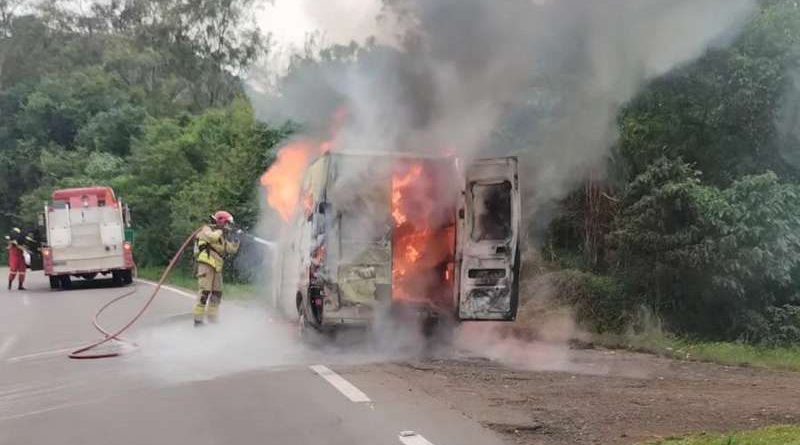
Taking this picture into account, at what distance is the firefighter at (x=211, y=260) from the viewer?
440 inches

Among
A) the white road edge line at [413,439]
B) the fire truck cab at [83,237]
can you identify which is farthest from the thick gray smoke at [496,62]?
the fire truck cab at [83,237]

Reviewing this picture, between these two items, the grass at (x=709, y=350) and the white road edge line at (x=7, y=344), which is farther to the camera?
the white road edge line at (x=7, y=344)

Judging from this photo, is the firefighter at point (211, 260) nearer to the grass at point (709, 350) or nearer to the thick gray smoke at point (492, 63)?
the thick gray smoke at point (492, 63)

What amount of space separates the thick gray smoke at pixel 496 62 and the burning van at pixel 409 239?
2.72ft

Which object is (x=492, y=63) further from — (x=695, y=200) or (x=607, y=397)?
(x=607, y=397)

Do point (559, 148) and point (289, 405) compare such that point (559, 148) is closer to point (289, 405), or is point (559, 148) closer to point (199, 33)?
point (289, 405)

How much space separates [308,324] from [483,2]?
4535 mm

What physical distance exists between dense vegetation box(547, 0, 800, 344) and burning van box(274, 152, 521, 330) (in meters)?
4.42

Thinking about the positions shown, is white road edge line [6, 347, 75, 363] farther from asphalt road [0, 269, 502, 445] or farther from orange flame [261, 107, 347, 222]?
orange flame [261, 107, 347, 222]

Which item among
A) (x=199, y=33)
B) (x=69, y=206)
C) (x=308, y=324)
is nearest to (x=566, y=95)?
(x=308, y=324)

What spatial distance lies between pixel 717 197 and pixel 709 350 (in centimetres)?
246

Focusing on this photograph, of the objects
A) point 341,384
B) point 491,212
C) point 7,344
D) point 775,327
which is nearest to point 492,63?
point 491,212

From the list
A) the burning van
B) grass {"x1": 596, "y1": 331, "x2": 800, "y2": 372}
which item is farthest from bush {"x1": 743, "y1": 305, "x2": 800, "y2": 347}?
the burning van

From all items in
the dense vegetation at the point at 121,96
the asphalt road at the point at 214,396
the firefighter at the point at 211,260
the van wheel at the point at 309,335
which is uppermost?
the dense vegetation at the point at 121,96
